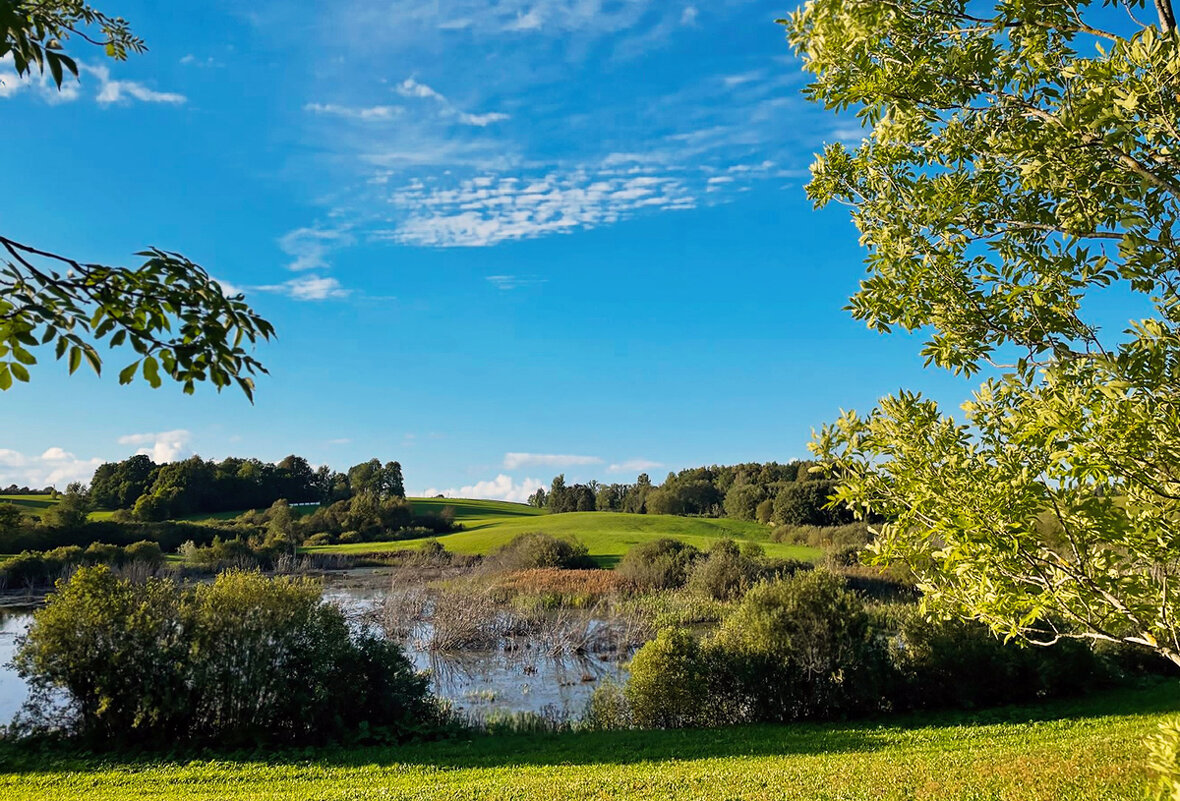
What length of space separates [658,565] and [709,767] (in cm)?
2429

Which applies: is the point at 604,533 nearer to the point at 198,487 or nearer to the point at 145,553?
the point at 145,553

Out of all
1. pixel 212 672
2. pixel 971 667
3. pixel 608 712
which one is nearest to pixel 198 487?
pixel 212 672

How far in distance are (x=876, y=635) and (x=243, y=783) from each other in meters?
12.7

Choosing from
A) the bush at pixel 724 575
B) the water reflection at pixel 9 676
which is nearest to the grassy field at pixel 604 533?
the bush at pixel 724 575

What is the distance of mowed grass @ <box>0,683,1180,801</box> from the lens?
847 centimetres

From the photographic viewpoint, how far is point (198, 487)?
78.2m

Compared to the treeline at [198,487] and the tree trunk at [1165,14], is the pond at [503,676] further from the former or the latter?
the treeline at [198,487]

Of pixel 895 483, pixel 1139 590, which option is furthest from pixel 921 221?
pixel 1139 590

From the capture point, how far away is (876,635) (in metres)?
15.7

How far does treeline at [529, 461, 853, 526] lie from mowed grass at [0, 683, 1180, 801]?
39.2 meters

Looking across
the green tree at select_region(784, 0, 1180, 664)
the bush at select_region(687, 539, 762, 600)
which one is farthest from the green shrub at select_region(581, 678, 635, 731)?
the bush at select_region(687, 539, 762, 600)

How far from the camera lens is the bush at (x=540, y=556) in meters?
41.2

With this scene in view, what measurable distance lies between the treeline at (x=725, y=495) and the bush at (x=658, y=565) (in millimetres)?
19421

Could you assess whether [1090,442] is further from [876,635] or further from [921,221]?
[876,635]
